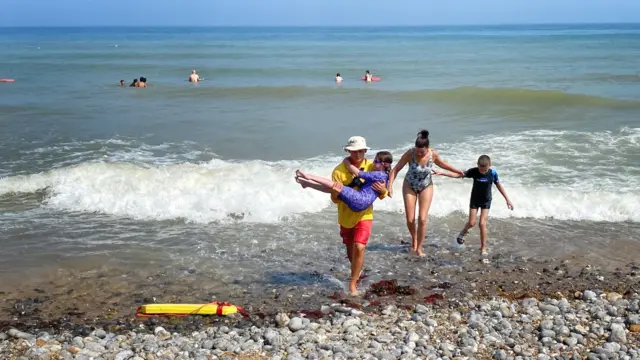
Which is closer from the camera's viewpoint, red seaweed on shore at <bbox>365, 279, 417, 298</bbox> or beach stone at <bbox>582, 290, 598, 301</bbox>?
beach stone at <bbox>582, 290, 598, 301</bbox>

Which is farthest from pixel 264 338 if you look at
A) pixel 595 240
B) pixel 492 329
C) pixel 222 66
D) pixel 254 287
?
pixel 222 66

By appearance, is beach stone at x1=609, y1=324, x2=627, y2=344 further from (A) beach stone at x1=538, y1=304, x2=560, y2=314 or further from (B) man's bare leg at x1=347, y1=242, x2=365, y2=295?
(B) man's bare leg at x1=347, y1=242, x2=365, y2=295

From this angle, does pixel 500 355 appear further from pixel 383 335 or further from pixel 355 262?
pixel 355 262

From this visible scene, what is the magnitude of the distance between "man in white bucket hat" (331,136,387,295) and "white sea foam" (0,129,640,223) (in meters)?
3.66

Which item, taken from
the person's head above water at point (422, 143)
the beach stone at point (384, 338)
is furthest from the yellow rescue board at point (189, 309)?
the person's head above water at point (422, 143)

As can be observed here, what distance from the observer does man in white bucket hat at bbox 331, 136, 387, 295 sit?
6.66m

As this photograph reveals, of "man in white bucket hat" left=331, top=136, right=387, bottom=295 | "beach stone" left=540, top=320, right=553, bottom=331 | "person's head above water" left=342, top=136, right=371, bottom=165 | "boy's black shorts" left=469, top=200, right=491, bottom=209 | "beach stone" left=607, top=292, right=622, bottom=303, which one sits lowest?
"beach stone" left=607, top=292, right=622, bottom=303

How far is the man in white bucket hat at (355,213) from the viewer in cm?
666

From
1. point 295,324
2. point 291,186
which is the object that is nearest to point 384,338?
point 295,324

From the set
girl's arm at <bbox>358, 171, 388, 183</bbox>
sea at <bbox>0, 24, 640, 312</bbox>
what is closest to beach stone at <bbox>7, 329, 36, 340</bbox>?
sea at <bbox>0, 24, 640, 312</bbox>

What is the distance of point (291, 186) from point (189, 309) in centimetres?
554

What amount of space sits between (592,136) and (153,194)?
37.7 ft

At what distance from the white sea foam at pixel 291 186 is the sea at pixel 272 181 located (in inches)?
1.9

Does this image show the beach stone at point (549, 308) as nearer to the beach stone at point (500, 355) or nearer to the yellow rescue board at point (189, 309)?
the beach stone at point (500, 355)
